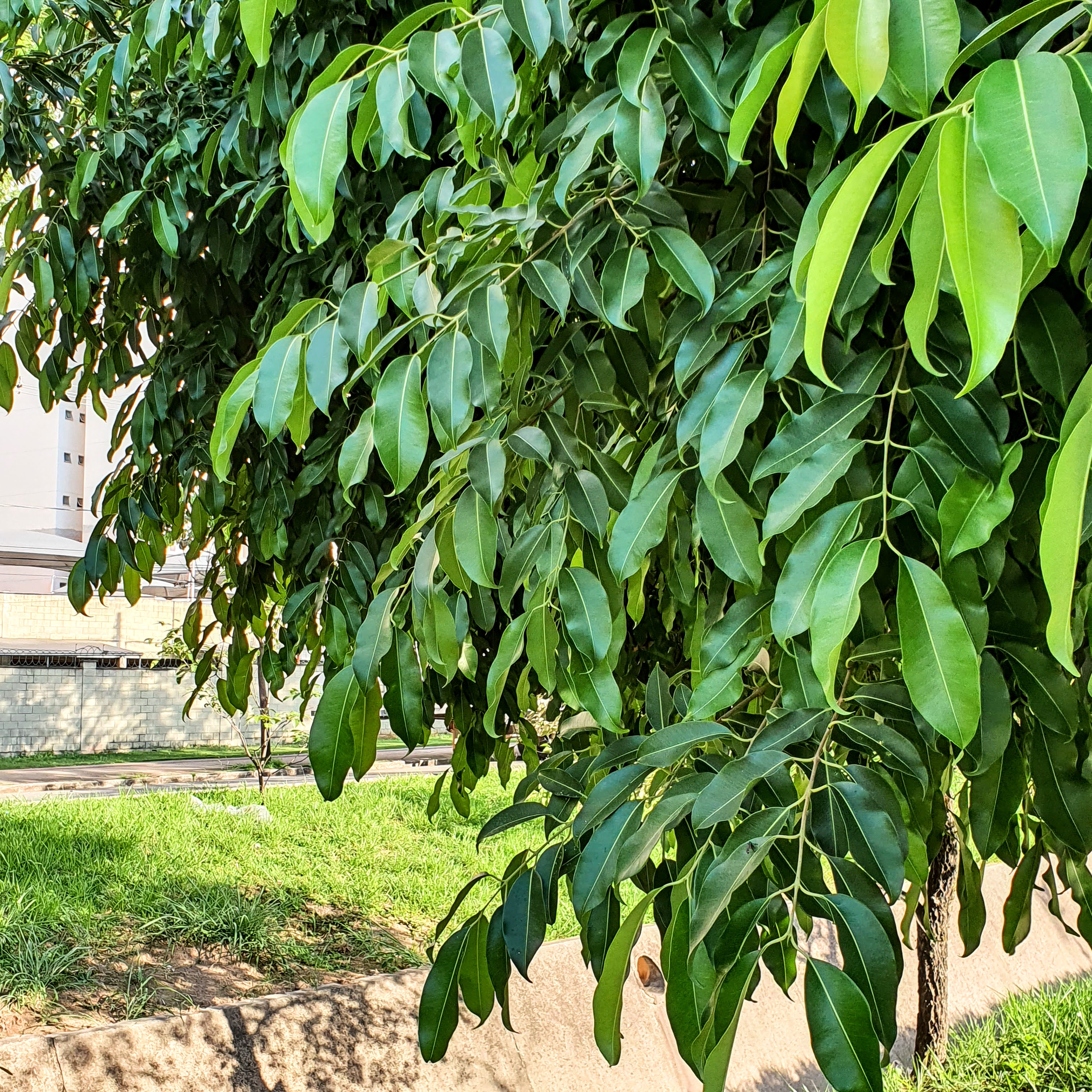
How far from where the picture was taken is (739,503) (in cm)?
65

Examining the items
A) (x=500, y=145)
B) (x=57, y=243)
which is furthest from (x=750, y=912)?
(x=57, y=243)

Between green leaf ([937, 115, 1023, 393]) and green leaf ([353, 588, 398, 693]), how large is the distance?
477 mm

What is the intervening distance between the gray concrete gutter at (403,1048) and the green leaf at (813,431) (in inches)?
90.1

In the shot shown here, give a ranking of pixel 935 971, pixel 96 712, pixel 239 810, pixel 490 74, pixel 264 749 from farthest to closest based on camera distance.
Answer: pixel 96 712 → pixel 264 749 → pixel 239 810 → pixel 935 971 → pixel 490 74

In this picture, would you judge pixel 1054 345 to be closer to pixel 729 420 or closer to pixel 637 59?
pixel 729 420

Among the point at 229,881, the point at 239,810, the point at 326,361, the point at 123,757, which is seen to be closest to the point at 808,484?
the point at 326,361

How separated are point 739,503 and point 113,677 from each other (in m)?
13.1

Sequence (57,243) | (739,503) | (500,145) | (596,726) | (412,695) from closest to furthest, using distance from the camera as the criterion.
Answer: (739,503) → (412,695) → (500,145) → (596,726) → (57,243)

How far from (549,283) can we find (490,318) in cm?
6

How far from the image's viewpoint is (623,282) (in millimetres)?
718

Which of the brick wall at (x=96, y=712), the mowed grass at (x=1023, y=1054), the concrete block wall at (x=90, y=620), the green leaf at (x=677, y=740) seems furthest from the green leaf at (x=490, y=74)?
the concrete block wall at (x=90, y=620)

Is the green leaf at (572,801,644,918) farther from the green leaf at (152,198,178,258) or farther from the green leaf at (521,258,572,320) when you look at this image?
the green leaf at (152,198,178,258)

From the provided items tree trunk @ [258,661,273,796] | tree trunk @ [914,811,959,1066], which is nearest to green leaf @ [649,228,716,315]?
tree trunk @ [914,811,959,1066]

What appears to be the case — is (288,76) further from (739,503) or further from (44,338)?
(739,503)
